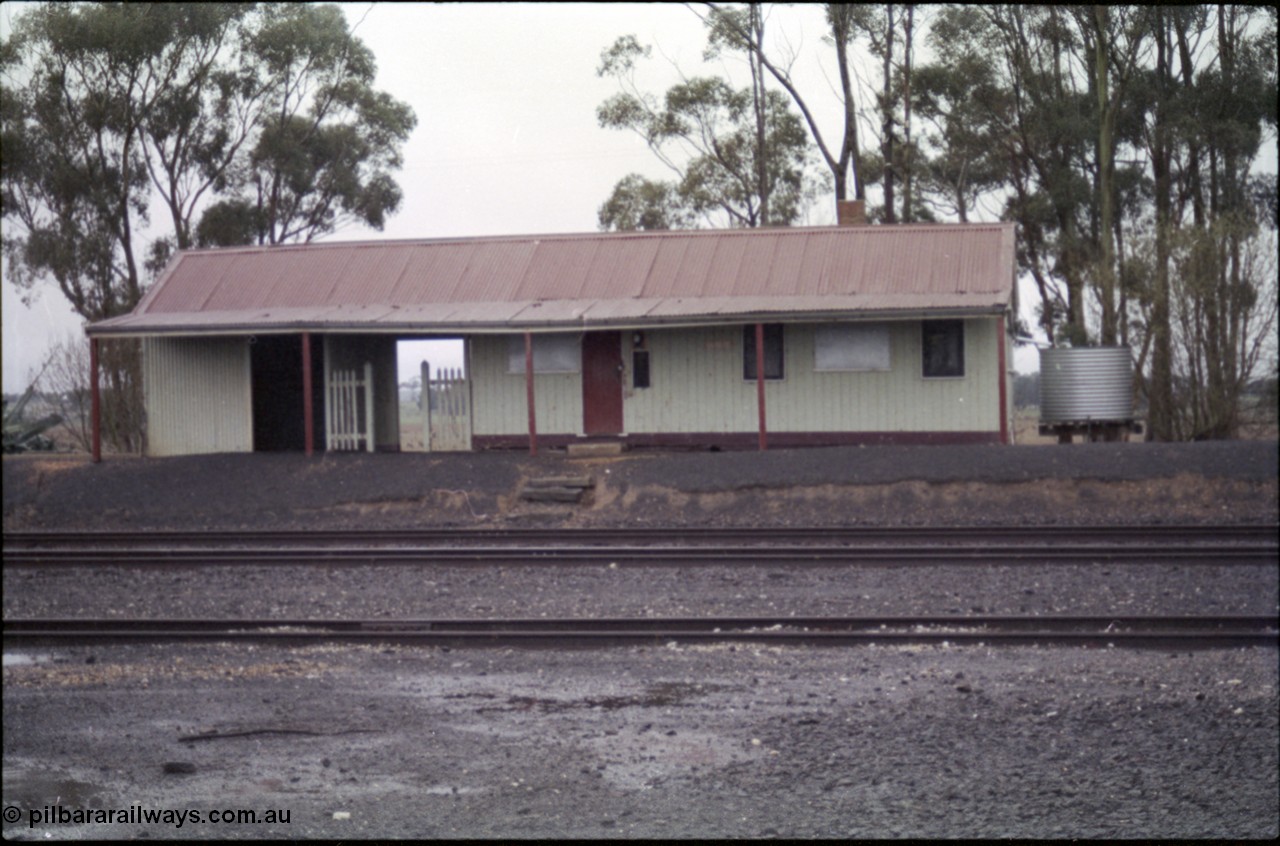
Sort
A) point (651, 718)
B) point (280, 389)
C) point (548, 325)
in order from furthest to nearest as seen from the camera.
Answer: point (280, 389) < point (548, 325) < point (651, 718)

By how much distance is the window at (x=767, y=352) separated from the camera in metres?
22.8

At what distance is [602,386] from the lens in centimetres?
2348

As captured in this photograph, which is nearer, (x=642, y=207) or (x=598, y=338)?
(x=598, y=338)

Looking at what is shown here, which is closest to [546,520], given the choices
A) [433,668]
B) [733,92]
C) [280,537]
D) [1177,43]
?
[280,537]

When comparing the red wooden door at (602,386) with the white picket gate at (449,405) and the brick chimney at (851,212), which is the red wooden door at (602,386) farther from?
the brick chimney at (851,212)

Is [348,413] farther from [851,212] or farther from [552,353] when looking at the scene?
[851,212]

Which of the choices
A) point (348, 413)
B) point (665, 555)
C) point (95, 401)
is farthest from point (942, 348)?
point (95, 401)

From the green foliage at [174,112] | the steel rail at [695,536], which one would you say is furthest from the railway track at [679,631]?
the steel rail at [695,536]

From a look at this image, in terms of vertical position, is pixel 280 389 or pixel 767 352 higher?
pixel 767 352

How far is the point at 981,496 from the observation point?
60.6ft

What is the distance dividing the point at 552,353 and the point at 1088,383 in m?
10.2

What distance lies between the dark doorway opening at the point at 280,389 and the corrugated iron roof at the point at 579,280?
3.12ft

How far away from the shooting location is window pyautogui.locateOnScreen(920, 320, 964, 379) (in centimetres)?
2209

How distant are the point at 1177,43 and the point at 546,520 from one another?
1224cm
